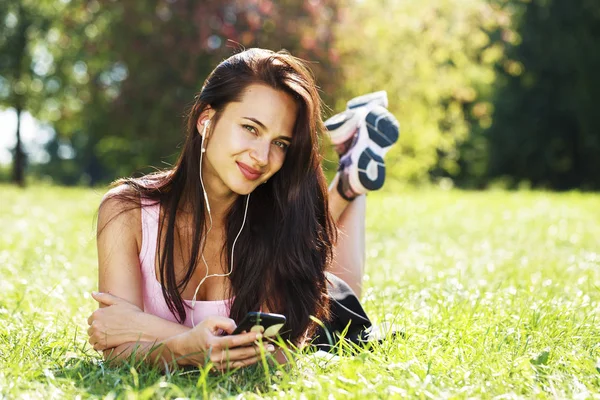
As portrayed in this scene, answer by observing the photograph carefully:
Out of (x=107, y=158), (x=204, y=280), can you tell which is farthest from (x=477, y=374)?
(x=107, y=158)

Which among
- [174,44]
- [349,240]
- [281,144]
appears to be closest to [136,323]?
[281,144]

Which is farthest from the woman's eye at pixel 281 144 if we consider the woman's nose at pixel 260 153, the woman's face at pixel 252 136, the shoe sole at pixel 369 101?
the shoe sole at pixel 369 101

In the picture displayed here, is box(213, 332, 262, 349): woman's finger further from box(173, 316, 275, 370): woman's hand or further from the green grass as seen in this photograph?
the green grass

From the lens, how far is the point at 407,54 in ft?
51.4

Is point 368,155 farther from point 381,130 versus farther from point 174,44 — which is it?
point 174,44

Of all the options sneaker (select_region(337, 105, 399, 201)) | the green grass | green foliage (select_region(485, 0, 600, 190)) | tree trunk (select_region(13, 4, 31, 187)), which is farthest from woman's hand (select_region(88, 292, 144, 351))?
tree trunk (select_region(13, 4, 31, 187))

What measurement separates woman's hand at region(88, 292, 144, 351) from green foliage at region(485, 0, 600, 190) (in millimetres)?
16703

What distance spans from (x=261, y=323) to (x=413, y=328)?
0.93m

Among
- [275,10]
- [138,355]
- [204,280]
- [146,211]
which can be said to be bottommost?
[138,355]

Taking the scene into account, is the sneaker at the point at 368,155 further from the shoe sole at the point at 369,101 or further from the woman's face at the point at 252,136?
the woman's face at the point at 252,136

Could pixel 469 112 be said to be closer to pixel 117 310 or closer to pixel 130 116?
pixel 130 116

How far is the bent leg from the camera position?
12.5 ft

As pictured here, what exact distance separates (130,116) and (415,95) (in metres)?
6.35

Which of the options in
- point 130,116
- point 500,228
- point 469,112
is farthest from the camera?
point 469,112
